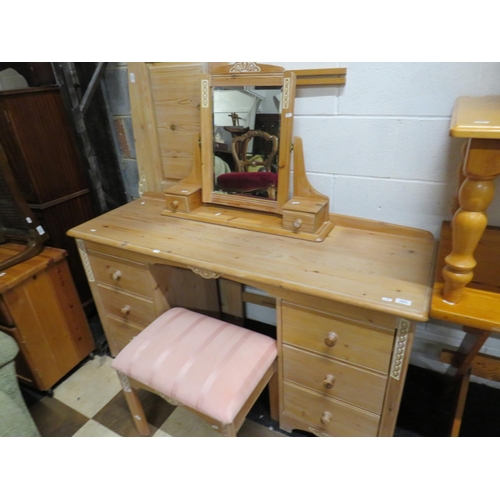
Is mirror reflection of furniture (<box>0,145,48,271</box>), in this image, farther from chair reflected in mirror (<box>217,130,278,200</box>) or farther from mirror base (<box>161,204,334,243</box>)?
chair reflected in mirror (<box>217,130,278,200</box>)

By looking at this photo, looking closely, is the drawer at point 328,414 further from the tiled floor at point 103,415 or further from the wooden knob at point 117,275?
the wooden knob at point 117,275

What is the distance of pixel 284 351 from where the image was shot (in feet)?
3.68

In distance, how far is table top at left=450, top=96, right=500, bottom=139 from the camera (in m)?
0.63

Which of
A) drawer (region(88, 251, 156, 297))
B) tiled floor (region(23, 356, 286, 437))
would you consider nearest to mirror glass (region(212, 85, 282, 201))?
drawer (region(88, 251, 156, 297))

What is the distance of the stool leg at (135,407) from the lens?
1.20 m

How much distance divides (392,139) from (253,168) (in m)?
0.48

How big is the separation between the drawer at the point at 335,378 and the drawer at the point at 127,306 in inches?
23.7

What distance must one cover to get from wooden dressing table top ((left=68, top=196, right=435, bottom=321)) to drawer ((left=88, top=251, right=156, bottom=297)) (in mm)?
89

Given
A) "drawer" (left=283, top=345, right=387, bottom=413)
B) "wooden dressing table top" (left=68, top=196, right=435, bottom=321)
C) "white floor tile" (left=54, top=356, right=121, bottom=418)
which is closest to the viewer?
"wooden dressing table top" (left=68, top=196, right=435, bottom=321)

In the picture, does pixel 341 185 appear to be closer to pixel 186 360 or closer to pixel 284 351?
pixel 284 351

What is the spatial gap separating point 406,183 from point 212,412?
947 millimetres

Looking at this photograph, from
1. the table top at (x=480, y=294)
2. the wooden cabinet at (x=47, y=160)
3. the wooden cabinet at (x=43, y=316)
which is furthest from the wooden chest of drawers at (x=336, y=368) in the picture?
the wooden cabinet at (x=47, y=160)

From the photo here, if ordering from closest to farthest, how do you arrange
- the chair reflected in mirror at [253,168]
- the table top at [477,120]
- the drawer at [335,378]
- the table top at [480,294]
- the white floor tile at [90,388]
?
the table top at [477,120], the table top at [480,294], the drawer at [335,378], the chair reflected in mirror at [253,168], the white floor tile at [90,388]

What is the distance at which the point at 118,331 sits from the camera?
1.56 m
